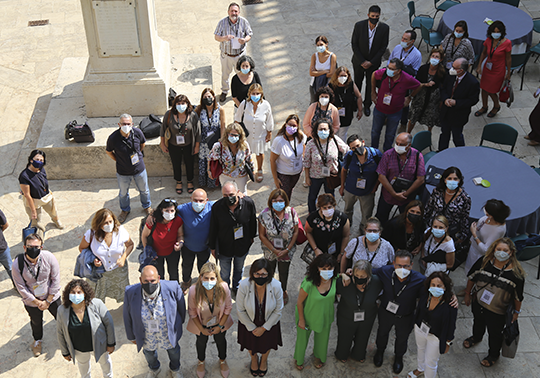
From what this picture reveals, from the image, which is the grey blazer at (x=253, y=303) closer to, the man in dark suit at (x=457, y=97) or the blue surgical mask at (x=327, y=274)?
the blue surgical mask at (x=327, y=274)

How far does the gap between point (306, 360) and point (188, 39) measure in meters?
8.29

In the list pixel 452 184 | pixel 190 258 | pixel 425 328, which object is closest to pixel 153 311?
pixel 190 258

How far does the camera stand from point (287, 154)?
740 centimetres

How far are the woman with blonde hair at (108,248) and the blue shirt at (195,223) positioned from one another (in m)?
0.65

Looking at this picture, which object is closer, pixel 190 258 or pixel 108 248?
pixel 108 248

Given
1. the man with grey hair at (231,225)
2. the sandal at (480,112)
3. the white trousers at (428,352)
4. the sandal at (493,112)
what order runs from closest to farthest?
the white trousers at (428,352)
the man with grey hair at (231,225)
the sandal at (493,112)
the sandal at (480,112)

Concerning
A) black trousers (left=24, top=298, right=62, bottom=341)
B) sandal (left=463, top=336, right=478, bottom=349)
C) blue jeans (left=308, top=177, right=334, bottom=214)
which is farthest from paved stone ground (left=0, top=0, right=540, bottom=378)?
blue jeans (left=308, top=177, right=334, bottom=214)

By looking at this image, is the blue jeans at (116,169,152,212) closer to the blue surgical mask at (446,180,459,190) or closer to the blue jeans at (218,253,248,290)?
the blue jeans at (218,253,248,290)

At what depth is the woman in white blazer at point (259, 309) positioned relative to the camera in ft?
18.1

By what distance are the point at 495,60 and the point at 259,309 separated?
628cm

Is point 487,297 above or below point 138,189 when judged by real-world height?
below

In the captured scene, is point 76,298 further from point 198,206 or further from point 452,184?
point 452,184

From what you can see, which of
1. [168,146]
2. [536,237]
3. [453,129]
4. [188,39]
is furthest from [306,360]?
[188,39]

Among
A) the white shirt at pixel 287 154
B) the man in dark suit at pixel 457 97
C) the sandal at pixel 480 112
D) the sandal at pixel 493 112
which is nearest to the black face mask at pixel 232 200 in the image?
the white shirt at pixel 287 154
